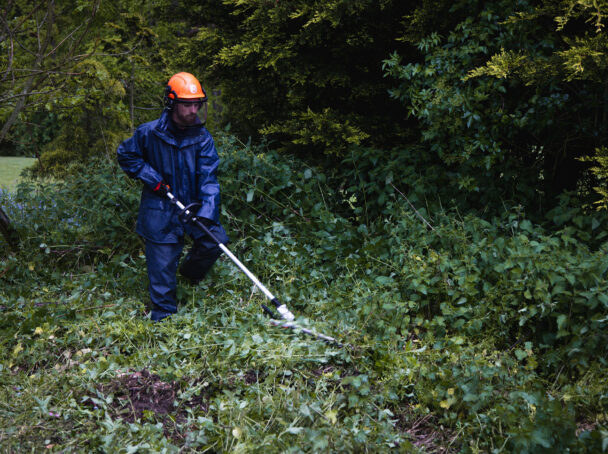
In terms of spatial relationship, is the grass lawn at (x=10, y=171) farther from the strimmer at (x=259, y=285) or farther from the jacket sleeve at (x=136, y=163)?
the strimmer at (x=259, y=285)

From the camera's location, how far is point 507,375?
346 cm

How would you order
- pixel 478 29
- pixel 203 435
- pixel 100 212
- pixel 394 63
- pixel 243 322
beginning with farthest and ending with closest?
pixel 100 212
pixel 394 63
pixel 478 29
pixel 243 322
pixel 203 435

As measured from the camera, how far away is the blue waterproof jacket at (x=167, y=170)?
14.9 feet

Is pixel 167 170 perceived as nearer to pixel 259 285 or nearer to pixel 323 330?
pixel 259 285

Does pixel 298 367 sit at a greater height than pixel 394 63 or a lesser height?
lesser

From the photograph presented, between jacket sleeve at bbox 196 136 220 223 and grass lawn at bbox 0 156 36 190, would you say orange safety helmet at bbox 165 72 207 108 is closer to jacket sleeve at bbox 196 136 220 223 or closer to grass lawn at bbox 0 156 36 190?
jacket sleeve at bbox 196 136 220 223

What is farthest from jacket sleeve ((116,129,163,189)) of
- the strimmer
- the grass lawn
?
the grass lawn

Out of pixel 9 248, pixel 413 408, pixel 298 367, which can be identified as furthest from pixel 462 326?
pixel 9 248

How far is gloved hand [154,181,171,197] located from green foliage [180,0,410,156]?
1.90 meters

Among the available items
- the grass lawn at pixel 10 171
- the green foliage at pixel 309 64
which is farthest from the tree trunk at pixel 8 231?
the grass lawn at pixel 10 171

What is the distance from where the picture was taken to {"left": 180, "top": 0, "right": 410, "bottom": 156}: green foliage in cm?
577

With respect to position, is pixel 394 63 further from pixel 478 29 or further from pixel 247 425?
pixel 247 425

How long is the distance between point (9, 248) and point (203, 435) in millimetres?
4055

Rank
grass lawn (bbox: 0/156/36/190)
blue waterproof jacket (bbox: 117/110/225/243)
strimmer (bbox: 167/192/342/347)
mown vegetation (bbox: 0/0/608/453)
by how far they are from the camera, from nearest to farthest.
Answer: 1. mown vegetation (bbox: 0/0/608/453)
2. strimmer (bbox: 167/192/342/347)
3. blue waterproof jacket (bbox: 117/110/225/243)
4. grass lawn (bbox: 0/156/36/190)
